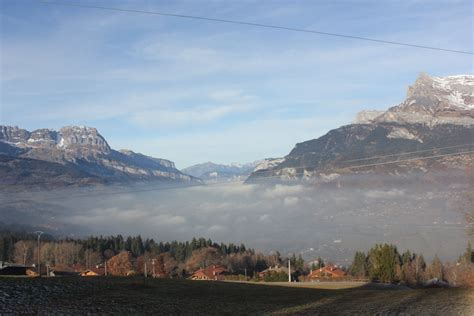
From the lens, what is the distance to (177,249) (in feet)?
486

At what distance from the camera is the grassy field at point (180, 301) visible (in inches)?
921

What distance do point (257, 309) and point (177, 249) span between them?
126080 millimetres

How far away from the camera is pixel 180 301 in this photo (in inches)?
1064

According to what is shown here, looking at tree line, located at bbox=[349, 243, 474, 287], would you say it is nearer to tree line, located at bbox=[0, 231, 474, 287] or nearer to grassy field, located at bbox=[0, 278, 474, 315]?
tree line, located at bbox=[0, 231, 474, 287]

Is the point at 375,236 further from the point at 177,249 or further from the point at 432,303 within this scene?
the point at 432,303

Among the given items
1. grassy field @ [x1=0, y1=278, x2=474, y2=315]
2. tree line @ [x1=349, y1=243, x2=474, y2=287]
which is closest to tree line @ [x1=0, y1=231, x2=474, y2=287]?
tree line @ [x1=349, y1=243, x2=474, y2=287]

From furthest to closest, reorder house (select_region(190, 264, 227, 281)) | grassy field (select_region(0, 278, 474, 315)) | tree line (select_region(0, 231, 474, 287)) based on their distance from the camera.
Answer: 1. house (select_region(190, 264, 227, 281))
2. tree line (select_region(0, 231, 474, 287))
3. grassy field (select_region(0, 278, 474, 315))

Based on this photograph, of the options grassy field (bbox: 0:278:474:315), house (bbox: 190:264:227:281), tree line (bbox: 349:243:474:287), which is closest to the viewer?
grassy field (bbox: 0:278:474:315)

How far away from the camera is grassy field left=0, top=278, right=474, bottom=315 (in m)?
23.4

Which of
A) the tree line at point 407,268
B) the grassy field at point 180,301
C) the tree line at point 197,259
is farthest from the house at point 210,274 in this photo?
the grassy field at point 180,301

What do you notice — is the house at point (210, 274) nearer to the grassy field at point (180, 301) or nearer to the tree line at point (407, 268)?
the tree line at point (407, 268)

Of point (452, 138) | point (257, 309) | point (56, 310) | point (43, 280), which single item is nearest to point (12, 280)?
point (43, 280)

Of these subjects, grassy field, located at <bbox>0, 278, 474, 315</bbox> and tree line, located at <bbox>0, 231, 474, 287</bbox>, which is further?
tree line, located at <bbox>0, 231, 474, 287</bbox>

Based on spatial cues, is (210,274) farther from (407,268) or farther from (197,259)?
(407,268)
